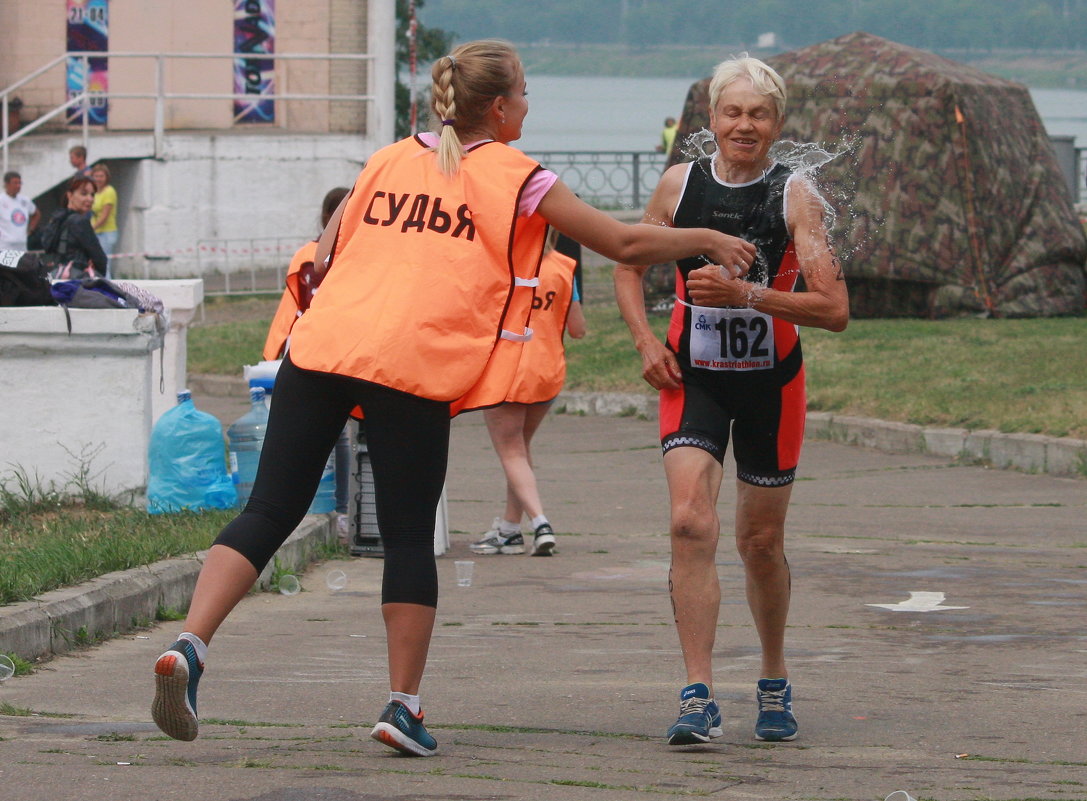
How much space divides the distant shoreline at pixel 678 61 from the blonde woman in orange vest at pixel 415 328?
329 ft

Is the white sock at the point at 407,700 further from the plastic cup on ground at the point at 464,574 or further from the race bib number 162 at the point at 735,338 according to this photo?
the plastic cup on ground at the point at 464,574

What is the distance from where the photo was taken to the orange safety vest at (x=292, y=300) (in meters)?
8.39

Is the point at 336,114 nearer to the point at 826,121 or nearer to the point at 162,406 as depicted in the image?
the point at 826,121

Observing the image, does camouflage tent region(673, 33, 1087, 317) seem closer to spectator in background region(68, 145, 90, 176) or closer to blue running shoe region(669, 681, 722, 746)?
spectator in background region(68, 145, 90, 176)

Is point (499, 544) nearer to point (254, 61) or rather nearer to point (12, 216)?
point (12, 216)

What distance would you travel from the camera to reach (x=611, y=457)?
42.9 ft

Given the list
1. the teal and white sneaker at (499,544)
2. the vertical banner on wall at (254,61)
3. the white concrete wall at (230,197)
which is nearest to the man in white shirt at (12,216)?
the white concrete wall at (230,197)

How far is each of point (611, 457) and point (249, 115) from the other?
17960mm

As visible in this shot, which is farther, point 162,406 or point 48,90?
point 48,90

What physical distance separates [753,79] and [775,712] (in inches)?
70.0

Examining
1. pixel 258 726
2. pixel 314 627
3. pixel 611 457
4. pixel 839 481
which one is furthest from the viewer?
pixel 611 457

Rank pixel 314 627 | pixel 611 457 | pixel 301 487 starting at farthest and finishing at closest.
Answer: pixel 611 457 → pixel 314 627 → pixel 301 487

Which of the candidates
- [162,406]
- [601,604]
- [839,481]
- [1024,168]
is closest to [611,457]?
[839,481]

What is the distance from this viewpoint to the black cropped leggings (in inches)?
180
